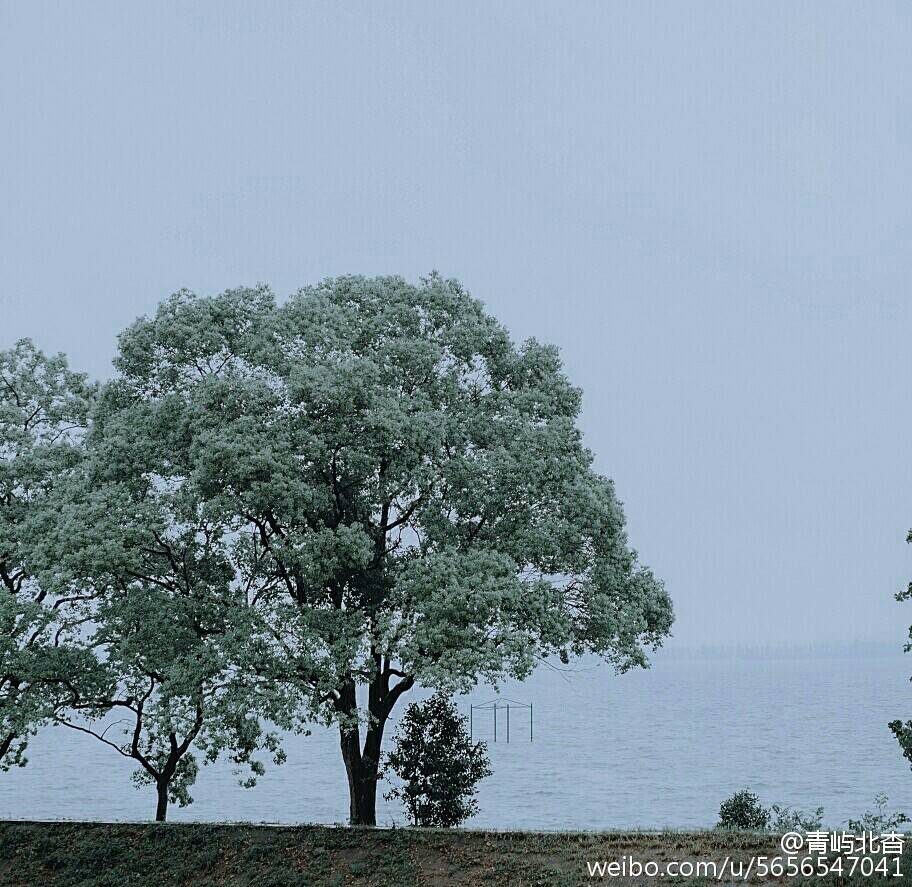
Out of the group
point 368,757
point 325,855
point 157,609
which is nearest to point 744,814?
point 368,757

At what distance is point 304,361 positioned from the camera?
2333 cm

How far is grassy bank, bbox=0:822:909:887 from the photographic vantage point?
20.0 metres

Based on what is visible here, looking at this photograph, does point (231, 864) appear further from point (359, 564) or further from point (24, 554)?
point (24, 554)

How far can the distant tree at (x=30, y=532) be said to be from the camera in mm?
23500

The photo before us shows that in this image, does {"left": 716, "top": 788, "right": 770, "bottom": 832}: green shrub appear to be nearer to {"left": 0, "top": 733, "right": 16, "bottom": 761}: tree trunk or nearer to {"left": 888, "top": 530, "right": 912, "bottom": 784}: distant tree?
{"left": 888, "top": 530, "right": 912, "bottom": 784}: distant tree

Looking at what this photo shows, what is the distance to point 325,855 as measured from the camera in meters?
21.5

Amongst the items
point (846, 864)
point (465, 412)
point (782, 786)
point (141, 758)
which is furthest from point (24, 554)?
point (782, 786)

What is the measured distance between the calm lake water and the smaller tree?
12372 mm

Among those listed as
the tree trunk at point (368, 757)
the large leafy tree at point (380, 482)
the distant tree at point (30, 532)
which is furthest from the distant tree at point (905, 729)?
the distant tree at point (30, 532)

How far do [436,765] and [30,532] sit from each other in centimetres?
1099

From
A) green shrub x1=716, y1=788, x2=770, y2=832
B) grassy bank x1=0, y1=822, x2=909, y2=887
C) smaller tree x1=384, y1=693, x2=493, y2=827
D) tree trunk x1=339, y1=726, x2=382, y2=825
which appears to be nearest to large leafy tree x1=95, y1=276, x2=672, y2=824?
tree trunk x1=339, y1=726, x2=382, y2=825

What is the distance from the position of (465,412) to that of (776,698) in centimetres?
17360

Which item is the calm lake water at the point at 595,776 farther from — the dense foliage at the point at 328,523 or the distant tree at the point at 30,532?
the distant tree at the point at 30,532

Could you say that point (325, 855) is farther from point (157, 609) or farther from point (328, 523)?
point (328, 523)
